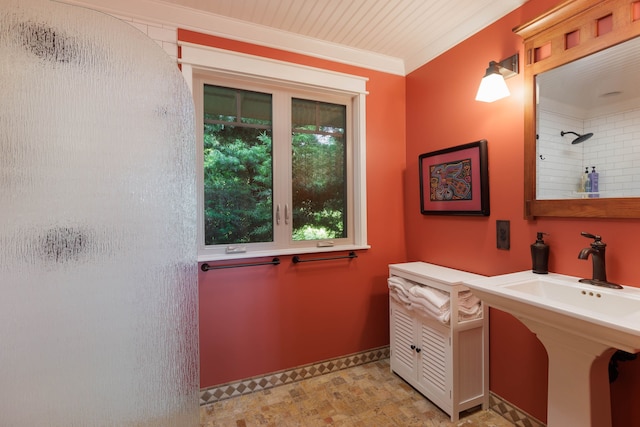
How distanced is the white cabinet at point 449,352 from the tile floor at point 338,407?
95 mm

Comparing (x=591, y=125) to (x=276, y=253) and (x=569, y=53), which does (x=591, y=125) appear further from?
(x=276, y=253)

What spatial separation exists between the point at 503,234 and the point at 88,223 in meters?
1.96

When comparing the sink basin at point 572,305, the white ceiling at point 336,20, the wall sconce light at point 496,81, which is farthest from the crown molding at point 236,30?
the sink basin at point 572,305

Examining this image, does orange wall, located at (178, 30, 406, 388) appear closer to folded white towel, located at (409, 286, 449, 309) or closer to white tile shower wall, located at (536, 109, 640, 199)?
folded white towel, located at (409, 286, 449, 309)

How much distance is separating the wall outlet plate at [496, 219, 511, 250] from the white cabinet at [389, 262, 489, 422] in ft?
0.83

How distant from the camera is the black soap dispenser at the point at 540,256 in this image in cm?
149

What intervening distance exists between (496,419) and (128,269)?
2.06 metres

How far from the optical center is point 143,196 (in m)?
0.94

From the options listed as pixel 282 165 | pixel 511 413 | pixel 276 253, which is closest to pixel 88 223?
pixel 276 253

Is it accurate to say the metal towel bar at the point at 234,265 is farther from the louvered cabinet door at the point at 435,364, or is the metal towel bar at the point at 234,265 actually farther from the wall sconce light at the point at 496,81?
the wall sconce light at the point at 496,81

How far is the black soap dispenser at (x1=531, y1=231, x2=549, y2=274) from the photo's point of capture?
1.49 meters

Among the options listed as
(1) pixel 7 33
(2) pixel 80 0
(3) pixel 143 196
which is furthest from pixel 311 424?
(2) pixel 80 0

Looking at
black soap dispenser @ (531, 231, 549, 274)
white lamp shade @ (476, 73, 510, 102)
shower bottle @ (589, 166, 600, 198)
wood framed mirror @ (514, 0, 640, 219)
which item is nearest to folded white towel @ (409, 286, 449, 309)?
black soap dispenser @ (531, 231, 549, 274)

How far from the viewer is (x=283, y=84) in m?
2.10
